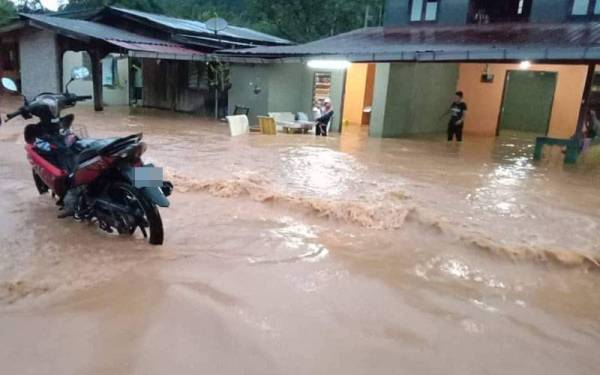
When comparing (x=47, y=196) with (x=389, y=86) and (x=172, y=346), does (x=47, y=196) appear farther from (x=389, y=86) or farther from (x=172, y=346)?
(x=389, y=86)

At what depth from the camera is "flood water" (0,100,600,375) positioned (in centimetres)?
281

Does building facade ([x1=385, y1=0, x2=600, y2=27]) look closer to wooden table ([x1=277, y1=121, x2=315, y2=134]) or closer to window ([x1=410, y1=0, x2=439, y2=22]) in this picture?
window ([x1=410, y1=0, x2=439, y2=22])

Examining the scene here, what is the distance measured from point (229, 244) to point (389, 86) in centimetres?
966

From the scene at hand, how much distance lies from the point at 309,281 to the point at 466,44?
877 cm

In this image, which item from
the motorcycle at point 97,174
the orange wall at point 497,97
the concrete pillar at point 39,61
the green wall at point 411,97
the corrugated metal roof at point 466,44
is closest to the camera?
the motorcycle at point 97,174

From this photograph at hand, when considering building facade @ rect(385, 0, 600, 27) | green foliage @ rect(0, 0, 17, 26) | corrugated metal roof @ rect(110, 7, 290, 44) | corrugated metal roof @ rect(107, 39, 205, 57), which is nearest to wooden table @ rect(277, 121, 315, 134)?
corrugated metal roof @ rect(107, 39, 205, 57)

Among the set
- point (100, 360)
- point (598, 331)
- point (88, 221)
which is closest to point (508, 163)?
point (598, 331)

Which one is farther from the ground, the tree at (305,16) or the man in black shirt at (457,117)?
the tree at (305,16)

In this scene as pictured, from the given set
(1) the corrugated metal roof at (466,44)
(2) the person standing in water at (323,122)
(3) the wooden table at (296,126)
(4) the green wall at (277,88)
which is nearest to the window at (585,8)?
(1) the corrugated metal roof at (466,44)

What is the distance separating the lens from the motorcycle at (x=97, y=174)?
408cm

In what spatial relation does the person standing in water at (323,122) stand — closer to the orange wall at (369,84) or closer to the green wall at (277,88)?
the green wall at (277,88)

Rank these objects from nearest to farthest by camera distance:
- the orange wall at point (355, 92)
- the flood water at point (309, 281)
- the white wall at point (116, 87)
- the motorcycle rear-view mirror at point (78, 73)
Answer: the flood water at point (309, 281) < the motorcycle rear-view mirror at point (78, 73) < the orange wall at point (355, 92) < the white wall at point (116, 87)

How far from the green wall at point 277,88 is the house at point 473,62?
1.99 ft

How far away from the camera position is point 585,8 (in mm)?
12008
